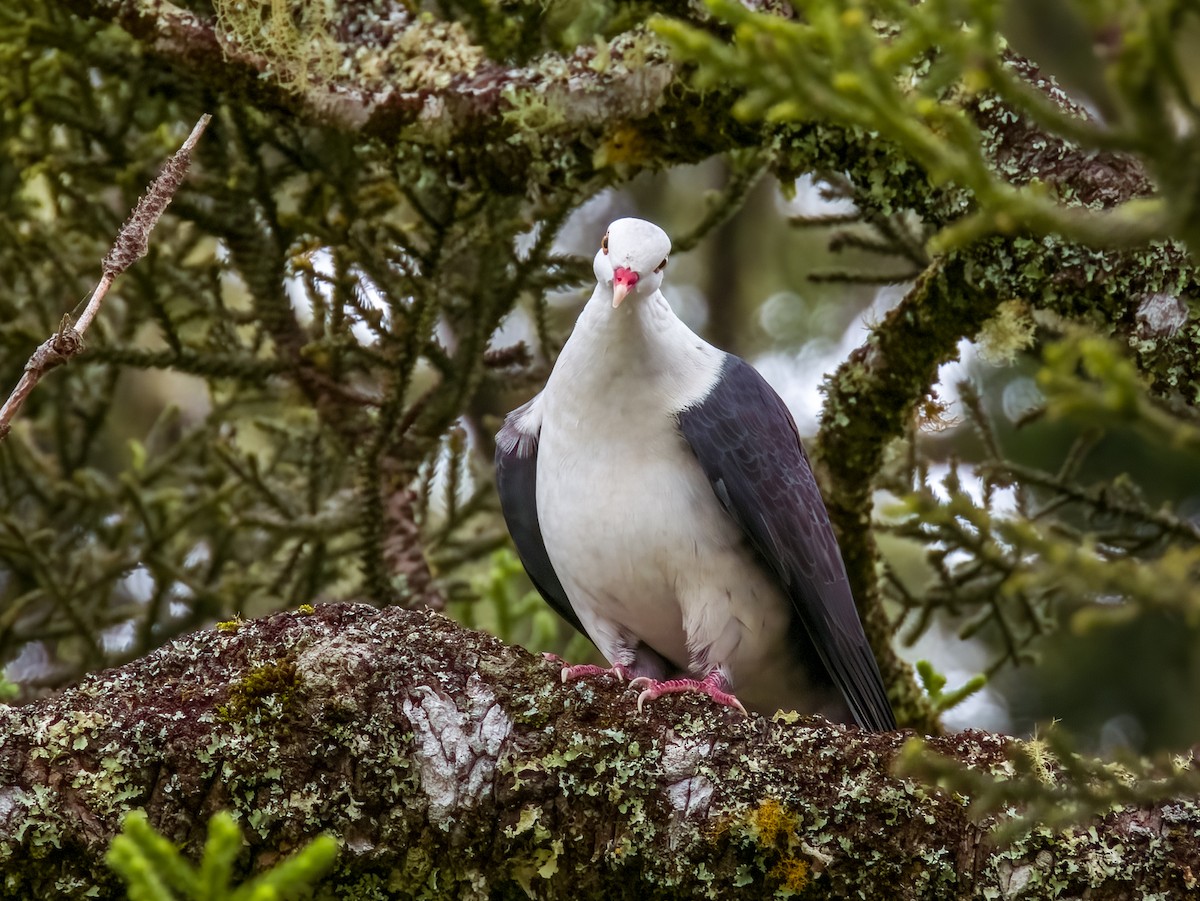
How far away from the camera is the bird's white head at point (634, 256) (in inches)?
163

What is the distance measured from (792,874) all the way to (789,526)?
1.51 metres

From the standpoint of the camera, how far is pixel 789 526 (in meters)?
4.36

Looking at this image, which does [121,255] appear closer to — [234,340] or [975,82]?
[975,82]

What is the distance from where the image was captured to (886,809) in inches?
122

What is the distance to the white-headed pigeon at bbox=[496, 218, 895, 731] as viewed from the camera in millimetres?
4336

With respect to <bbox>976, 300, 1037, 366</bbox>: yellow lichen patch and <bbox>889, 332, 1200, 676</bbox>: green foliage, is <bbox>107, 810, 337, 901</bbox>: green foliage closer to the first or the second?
<bbox>889, 332, 1200, 676</bbox>: green foliage

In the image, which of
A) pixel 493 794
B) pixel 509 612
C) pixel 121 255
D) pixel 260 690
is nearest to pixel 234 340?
pixel 509 612

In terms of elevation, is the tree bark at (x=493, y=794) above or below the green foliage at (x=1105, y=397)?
below

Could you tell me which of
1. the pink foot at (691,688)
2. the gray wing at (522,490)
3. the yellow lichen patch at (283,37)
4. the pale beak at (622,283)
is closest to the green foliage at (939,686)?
the pink foot at (691,688)

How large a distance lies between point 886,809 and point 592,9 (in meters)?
3.75

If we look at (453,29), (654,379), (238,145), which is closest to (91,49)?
(238,145)

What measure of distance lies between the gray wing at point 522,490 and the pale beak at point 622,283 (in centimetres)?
97

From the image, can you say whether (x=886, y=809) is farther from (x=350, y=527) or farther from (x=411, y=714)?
(x=350, y=527)

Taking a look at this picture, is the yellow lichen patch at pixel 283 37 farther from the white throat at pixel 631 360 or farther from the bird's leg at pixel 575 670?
the bird's leg at pixel 575 670
